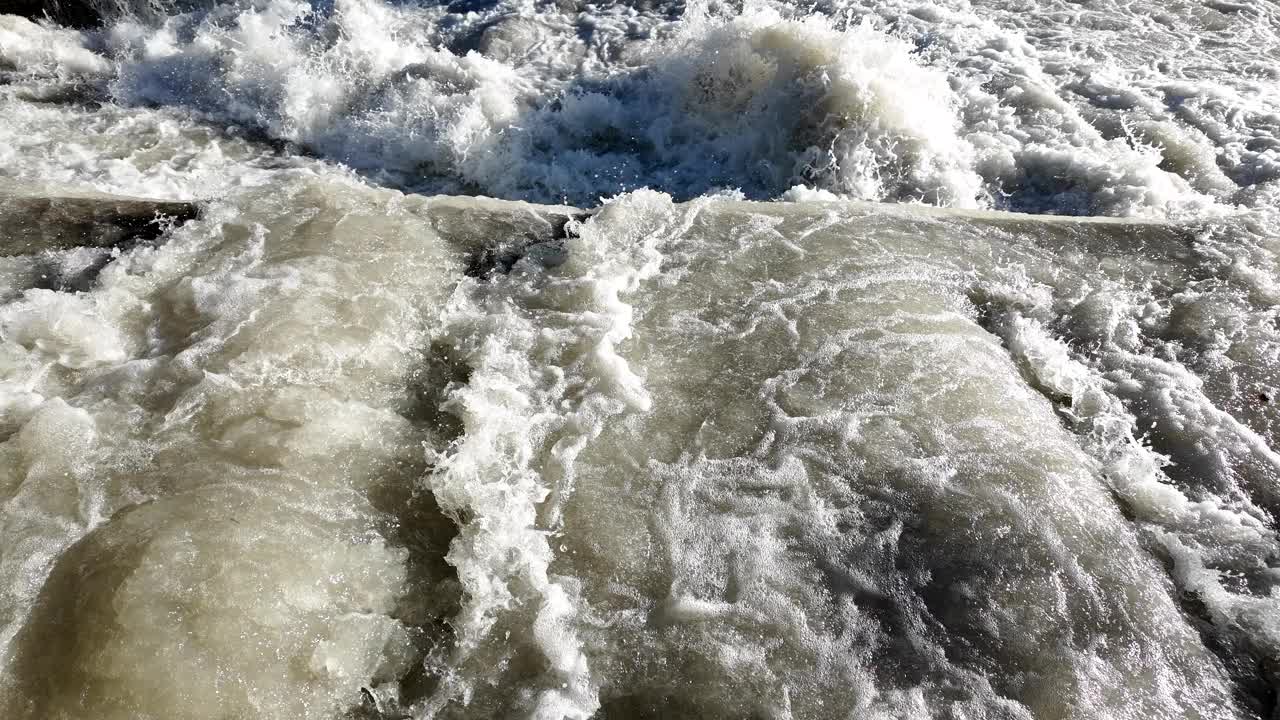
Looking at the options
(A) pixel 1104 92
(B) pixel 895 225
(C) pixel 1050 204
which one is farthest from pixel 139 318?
(A) pixel 1104 92

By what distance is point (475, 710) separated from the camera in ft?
8.11

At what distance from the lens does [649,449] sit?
3326 mm

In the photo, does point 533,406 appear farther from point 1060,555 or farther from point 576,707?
point 1060,555

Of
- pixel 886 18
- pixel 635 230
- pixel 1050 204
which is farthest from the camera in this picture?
pixel 886 18

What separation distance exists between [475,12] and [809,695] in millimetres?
9087

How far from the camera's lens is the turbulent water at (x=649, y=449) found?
2.54 metres

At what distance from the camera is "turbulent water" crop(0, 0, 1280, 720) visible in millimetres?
2541

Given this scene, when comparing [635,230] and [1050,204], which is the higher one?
[635,230]

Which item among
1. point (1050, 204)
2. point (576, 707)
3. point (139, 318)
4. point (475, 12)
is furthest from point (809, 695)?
point (475, 12)

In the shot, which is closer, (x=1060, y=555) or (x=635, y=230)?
(x=1060, y=555)

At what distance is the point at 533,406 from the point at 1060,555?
90.7 inches

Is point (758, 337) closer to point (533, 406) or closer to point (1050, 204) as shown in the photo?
point (533, 406)

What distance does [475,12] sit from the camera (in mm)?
9250

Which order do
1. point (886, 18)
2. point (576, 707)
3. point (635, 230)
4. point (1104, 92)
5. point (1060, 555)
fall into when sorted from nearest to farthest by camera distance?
1. point (576, 707)
2. point (1060, 555)
3. point (635, 230)
4. point (1104, 92)
5. point (886, 18)
